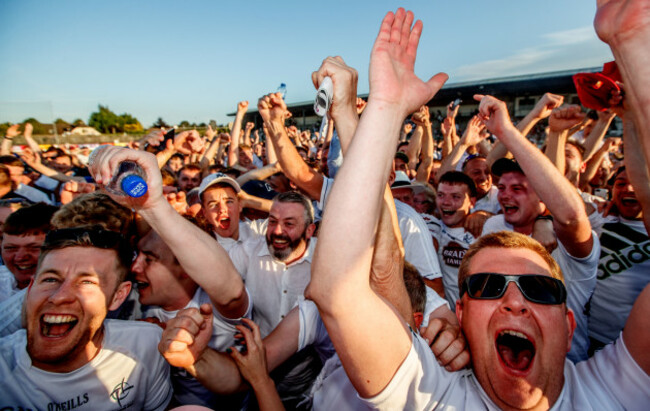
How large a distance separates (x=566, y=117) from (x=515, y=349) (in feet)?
7.40

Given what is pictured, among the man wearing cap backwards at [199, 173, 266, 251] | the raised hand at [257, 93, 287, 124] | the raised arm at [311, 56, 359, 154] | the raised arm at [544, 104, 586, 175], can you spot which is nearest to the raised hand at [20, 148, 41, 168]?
the man wearing cap backwards at [199, 173, 266, 251]

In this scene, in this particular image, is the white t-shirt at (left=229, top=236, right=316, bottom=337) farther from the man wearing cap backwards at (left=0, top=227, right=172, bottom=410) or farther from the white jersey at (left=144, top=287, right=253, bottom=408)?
the man wearing cap backwards at (left=0, top=227, right=172, bottom=410)

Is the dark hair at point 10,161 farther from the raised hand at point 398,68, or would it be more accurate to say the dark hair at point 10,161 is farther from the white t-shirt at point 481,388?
the white t-shirt at point 481,388

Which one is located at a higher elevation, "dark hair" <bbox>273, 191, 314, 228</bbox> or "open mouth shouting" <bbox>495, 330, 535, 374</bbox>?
"dark hair" <bbox>273, 191, 314, 228</bbox>

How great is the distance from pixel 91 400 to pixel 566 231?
9.40ft

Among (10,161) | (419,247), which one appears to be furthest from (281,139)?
(10,161)

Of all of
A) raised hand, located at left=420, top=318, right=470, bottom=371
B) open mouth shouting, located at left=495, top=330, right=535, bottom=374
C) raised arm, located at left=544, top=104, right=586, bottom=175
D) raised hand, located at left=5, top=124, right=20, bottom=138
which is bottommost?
open mouth shouting, located at left=495, top=330, right=535, bottom=374

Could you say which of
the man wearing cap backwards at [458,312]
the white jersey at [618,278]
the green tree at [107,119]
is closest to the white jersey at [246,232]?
the man wearing cap backwards at [458,312]

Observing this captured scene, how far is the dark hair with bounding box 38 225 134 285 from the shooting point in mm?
1769

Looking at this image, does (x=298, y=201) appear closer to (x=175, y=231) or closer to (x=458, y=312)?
(x=175, y=231)

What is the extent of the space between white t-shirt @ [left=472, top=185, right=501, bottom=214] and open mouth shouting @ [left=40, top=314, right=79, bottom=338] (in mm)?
4866

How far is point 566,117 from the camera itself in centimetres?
285

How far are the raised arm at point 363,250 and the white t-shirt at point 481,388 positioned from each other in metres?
0.07

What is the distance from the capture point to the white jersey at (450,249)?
3320mm
